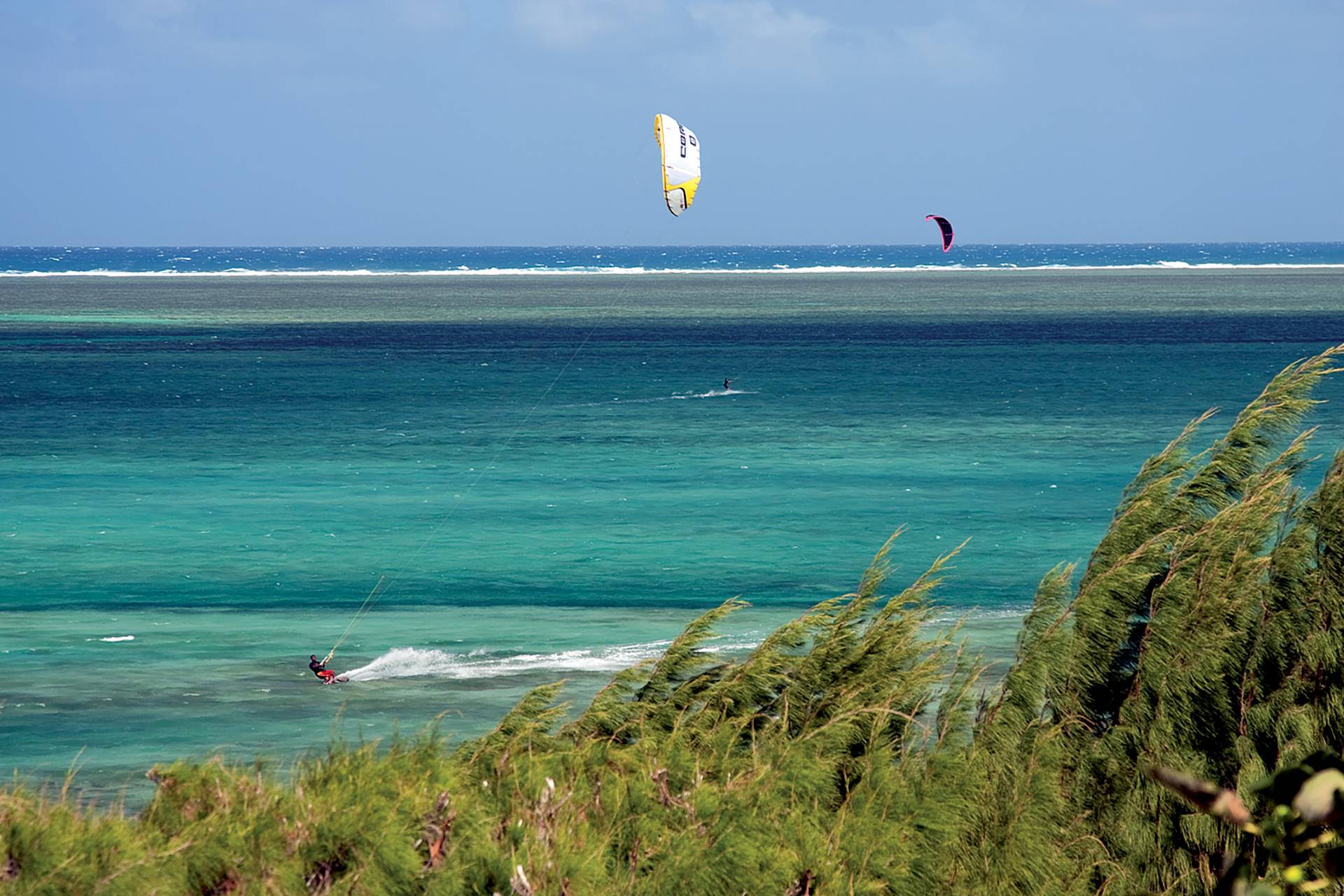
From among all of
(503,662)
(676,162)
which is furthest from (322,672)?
(676,162)

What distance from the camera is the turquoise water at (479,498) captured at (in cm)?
2180

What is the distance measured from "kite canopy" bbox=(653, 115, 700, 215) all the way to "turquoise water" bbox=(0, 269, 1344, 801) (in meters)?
7.37

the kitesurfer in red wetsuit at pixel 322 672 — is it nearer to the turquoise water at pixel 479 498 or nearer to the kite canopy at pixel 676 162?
the turquoise water at pixel 479 498

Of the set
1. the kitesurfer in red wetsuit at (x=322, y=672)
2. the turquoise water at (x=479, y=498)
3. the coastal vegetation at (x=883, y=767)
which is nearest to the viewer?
the coastal vegetation at (x=883, y=767)

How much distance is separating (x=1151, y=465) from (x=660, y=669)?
4.79 m

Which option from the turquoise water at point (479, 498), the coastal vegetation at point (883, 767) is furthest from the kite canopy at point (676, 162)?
the coastal vegetation at point (883, 767)

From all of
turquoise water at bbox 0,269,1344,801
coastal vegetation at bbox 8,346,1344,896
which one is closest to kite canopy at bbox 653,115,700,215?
turquoise water at bbox 0,269,1344,801

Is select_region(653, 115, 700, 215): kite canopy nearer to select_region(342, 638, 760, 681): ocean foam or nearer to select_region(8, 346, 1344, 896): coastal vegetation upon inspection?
select_region(342, 638, 760, 681): ocean foam

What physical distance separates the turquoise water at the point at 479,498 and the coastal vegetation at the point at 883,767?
395 inches

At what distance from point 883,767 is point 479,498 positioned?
102 feet

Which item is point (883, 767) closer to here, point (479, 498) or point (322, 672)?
point (322, 672)

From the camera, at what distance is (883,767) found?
8258mm

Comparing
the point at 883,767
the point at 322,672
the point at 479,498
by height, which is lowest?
the point at 479,498

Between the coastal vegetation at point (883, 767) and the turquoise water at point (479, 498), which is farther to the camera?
the turquoise water at point (479, 498)
